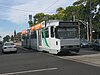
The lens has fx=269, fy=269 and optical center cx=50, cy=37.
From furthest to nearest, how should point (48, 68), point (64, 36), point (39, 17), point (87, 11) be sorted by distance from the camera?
point (39, 17), point (87, 11), point (64, 36), point (48, 68)

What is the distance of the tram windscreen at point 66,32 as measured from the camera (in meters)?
24.4

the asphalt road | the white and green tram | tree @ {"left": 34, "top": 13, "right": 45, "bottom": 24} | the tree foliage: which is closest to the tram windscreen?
the white and green tram

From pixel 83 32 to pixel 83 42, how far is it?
123 ft

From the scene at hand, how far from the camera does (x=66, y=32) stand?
966 inches

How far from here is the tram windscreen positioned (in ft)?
80.0

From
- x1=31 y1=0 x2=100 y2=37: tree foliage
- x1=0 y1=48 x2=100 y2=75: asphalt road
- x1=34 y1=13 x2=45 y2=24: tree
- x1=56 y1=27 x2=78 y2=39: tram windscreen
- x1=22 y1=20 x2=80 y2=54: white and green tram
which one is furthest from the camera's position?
x1=34 y1=13 x2=45 y2=24: tree

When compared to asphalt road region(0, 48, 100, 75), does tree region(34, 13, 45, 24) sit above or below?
above

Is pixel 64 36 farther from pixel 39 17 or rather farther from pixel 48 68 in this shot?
pixel 39 17

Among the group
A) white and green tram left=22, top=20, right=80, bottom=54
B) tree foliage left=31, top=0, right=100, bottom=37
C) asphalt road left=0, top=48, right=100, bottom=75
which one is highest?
tree foliage left=31, top=0, right=100, bottom=37

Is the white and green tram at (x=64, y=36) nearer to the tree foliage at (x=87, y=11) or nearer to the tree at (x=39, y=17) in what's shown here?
the tree foliage at (x=87, y=11)

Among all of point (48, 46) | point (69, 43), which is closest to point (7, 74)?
point (69, 43)

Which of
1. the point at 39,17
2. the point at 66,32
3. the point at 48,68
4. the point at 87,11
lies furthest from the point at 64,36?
the point at 39,17

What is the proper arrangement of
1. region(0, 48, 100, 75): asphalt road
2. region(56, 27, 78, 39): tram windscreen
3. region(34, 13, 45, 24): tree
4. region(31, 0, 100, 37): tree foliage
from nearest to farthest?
1. region(0, 48, 100, 75): asphalt road
2. region(56, 27, 78, 39): tram windscreen
3. region(31, 0, 100, 37): tree foliage
4. region(34, 13, 45, 24): tree

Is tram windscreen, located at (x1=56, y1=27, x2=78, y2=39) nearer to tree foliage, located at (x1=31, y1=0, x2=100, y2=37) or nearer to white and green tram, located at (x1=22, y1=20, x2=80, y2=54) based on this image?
white and green tram, located at (x1=22, y1=20, x2=80, y2=54)
